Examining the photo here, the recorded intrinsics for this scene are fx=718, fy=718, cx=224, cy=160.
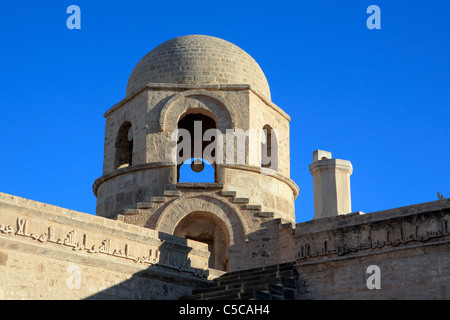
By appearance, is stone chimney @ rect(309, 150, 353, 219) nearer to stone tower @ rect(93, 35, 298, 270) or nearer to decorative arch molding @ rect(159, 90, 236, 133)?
stone tower @ rect(93, 35, 298, 270)

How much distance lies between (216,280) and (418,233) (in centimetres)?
508

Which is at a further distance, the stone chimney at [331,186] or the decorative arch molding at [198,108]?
the decorative arch molding at [198,108]

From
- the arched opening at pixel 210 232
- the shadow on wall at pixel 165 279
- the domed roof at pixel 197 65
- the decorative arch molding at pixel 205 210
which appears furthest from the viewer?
the domed roof at pixel 197 65

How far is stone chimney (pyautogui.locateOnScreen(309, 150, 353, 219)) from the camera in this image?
61.1 ft

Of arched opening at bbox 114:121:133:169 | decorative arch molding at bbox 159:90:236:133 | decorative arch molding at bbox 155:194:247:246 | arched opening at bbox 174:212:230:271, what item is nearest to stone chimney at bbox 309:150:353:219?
decorative arch molding at bbox 155:194:247:246

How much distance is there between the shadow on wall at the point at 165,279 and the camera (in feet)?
47.7

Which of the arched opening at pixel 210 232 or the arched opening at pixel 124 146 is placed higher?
the arched opening at pixel 124 146

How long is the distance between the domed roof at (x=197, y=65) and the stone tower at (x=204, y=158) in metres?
0.03

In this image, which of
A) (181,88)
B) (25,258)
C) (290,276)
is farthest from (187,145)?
(25,258)

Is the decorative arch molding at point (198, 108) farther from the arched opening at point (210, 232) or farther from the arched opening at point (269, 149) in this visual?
the arched opening at point (210, 232)

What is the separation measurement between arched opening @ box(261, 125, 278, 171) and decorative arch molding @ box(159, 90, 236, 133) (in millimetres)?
1748

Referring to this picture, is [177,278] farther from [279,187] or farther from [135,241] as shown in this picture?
[279,187]

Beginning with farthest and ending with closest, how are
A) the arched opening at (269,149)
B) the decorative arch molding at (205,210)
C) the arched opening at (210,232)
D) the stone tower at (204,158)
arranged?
the arched opening at (269,149) → the arched opening at (210,232) → the stone tower at (204,158) → the decorative arch molding at (205,210)

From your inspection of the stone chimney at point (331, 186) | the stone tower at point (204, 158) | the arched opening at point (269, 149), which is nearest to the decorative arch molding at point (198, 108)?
the stone tower at point (204, 158)
